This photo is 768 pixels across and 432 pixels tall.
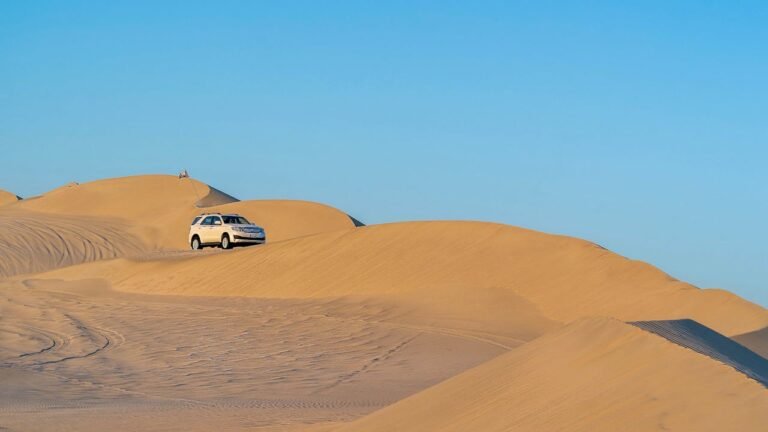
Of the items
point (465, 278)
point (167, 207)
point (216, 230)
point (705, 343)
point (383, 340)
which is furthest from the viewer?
point (167, 207)

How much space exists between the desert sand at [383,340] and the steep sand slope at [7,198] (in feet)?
71.7

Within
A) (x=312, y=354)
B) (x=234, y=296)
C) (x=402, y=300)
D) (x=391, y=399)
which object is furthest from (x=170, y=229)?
(x=391, y=399)

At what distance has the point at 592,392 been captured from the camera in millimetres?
9125

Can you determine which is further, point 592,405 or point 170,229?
point 170,229

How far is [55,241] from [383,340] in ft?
95.6

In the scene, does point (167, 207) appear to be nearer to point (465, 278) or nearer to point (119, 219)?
point (119, 219)

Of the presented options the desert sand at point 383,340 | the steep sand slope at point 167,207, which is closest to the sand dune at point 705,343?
the desert sand at point 383,340

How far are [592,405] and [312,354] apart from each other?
11.9 metres

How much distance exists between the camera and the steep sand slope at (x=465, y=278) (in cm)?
2358

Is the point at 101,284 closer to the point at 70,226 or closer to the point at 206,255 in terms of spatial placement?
the point at 206,255

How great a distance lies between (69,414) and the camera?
13.7 m

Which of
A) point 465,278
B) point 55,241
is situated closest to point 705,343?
point 465,278

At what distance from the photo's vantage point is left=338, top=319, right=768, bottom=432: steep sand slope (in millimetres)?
8164

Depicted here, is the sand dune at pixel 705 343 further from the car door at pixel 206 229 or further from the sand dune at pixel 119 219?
the sand dune at pixel 119 219
